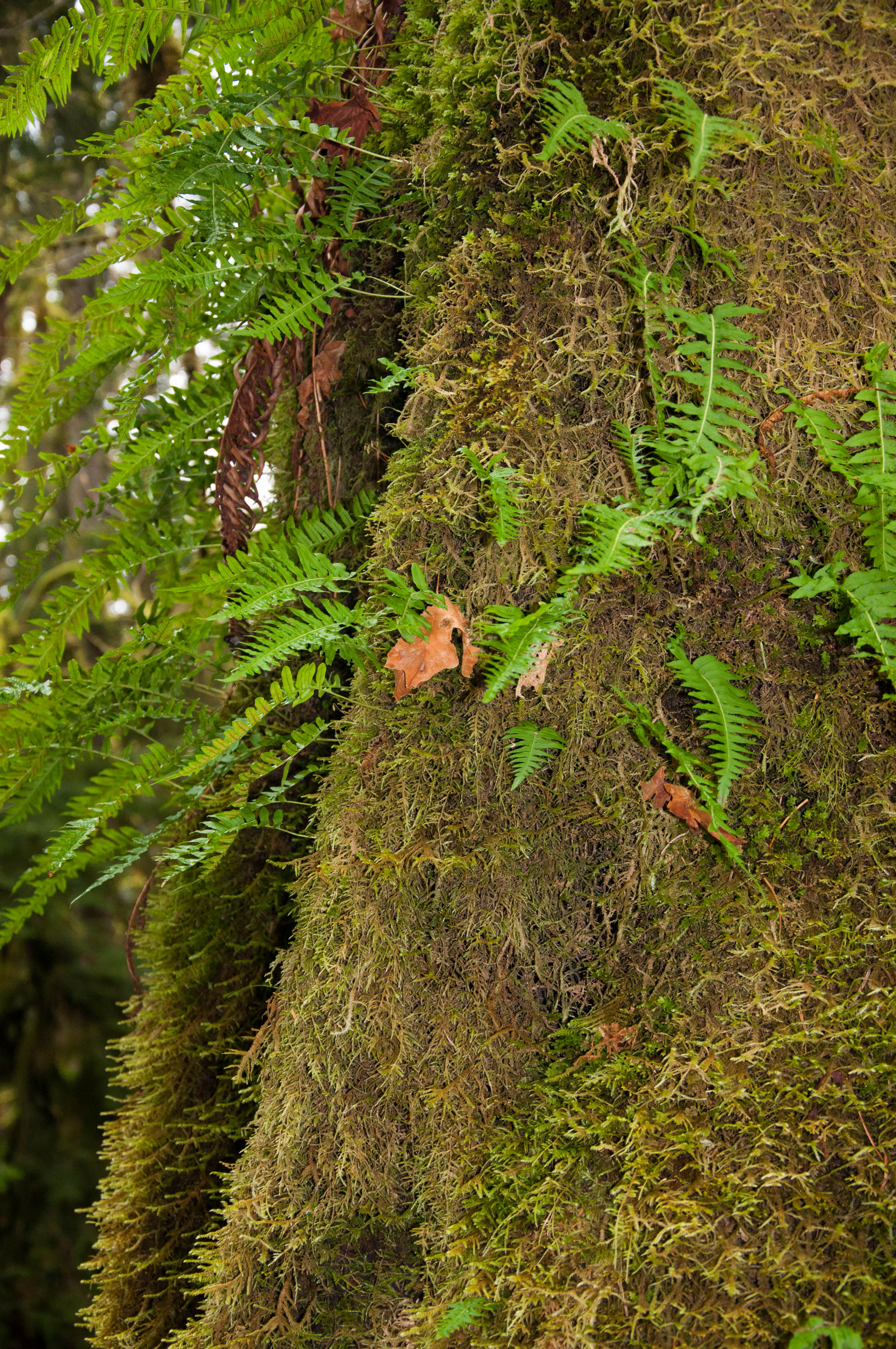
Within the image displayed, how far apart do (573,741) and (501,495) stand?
0.44 m

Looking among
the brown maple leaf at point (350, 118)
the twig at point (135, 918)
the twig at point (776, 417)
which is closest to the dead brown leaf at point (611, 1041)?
the twig at point (776, 417)

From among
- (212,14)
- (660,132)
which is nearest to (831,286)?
(660,132)

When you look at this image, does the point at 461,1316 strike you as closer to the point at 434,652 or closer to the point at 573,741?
the point at 573,741

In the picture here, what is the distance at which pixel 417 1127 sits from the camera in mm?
1357

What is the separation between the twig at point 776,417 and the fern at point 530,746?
60cm

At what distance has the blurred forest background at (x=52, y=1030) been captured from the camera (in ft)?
14.6

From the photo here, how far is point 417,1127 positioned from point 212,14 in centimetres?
225

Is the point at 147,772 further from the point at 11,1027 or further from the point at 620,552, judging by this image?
the point at 11,1027

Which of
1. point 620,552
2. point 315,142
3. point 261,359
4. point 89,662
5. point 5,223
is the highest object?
point 5,223

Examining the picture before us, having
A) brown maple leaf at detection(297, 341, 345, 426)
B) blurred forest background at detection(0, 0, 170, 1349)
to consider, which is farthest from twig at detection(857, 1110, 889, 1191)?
blurred forest background at detection(0, 0, 170, 1349)

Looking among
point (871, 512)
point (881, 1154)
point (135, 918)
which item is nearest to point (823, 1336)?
point (881, 1154)

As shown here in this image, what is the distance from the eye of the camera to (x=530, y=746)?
4.38 feet

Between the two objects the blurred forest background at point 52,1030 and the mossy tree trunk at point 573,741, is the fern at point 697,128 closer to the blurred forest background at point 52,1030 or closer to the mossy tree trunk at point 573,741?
the mossy tree trunk at point 573,741

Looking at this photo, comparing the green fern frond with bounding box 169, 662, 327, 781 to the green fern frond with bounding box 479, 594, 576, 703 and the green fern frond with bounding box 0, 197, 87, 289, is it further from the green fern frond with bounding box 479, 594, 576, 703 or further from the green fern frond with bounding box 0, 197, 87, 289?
the green fern frond with bounding box 0, 197, 87, 289
